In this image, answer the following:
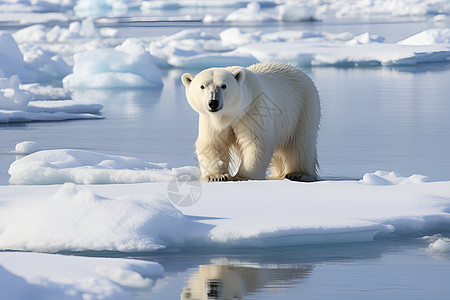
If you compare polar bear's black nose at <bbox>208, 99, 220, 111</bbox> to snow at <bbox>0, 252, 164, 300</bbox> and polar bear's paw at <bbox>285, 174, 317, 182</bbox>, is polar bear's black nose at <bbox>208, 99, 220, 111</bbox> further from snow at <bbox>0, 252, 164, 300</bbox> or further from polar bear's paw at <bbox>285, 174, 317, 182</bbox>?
snow at <bbox>0, 252, 164, 300</bbox>

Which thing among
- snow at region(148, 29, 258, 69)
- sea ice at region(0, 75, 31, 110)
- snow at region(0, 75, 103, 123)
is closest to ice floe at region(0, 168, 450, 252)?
snow at region(0, 75, 103, 123)

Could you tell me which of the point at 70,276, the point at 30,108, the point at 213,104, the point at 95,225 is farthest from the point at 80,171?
the point at 30,108

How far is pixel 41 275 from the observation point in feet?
11.2

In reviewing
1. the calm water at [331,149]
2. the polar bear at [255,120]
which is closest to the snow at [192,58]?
the calm water at [331,149]

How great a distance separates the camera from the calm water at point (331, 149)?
12.1 feet

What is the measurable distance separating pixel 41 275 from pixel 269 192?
1872mm

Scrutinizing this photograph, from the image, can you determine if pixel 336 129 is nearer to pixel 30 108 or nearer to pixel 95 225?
pixel 30 108

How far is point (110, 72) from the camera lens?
1477 cm

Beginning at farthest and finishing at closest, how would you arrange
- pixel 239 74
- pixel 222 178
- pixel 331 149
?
pixel 331 149 → pixel 222 178 → pixel 239 74

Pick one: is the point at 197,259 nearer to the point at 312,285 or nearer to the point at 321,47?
the point at 312,285

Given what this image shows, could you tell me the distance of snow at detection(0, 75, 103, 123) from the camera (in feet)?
33.7
